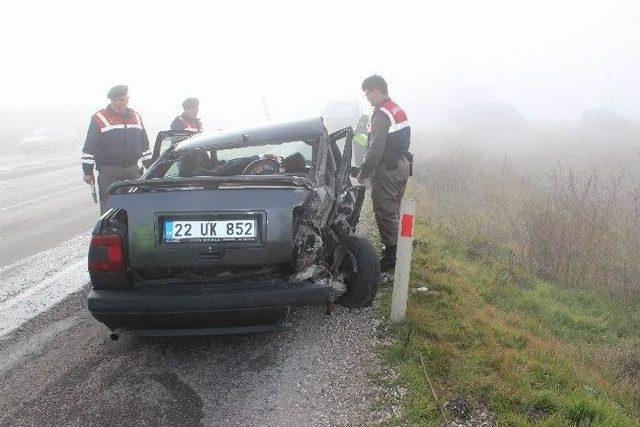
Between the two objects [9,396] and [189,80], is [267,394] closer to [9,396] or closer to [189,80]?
[9,396]

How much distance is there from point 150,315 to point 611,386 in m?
3.08

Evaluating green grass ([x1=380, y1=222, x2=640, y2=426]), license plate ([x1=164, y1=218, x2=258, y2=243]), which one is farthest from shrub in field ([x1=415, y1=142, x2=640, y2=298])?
license plate ([x1=164, y1=218, x2=258, y2=243])

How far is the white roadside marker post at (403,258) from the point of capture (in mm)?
3492

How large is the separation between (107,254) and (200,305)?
64 cm

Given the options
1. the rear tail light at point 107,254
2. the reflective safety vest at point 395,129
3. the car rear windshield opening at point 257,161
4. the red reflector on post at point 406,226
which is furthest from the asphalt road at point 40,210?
the red reflector on post at point 406,226

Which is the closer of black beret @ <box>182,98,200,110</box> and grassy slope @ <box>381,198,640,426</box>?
grassy slope @ <box>381,198,640,426</box>

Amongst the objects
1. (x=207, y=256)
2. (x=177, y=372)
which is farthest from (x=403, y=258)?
(x=177, y=372)

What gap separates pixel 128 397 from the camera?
2.77 meters

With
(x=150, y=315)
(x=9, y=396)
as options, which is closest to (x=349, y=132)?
(x=150, y=315)

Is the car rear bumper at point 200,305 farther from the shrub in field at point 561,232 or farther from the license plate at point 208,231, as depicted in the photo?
the shrub in field at point 561,232

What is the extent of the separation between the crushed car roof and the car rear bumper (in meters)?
1.56

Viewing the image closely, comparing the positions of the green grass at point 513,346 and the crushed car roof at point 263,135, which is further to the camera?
the crushed car roof at point 263,135

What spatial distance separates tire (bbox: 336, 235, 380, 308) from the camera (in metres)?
3.56

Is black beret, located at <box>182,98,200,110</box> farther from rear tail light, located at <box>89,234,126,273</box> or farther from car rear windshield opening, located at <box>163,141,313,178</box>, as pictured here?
rear tail light, located at <box>89,234,126,273</box>
